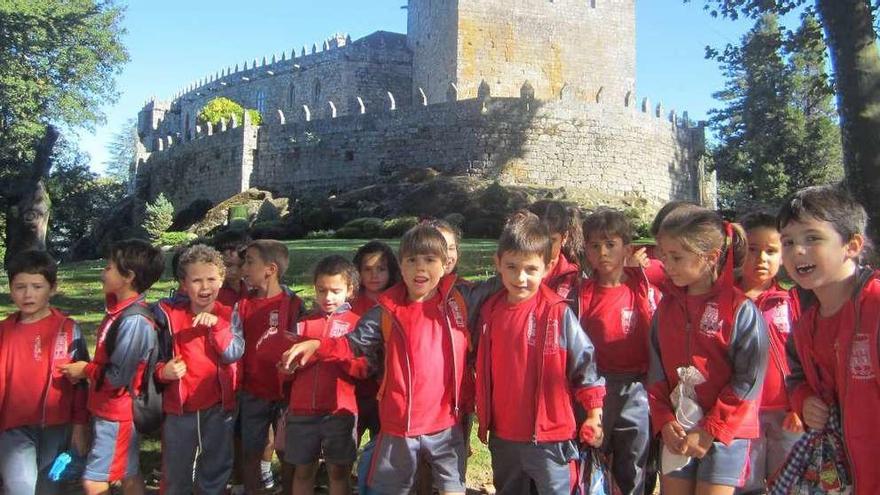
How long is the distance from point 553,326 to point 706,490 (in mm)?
1019

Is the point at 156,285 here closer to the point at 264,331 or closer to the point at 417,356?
the point at 264,331

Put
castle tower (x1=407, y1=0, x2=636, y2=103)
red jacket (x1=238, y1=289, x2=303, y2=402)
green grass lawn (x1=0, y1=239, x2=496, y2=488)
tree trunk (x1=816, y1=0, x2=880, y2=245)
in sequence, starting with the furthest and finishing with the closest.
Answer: castle tower (x1=407, y1=0, x2=636, y2=103) → green grass lawn (x1=0, y1=239, x2=496, y2=488) → tree trunk (x1=816, y1=0, x2=880, y2=245) → red jacket (x1=238, y1=289, x2=303, y2=402)

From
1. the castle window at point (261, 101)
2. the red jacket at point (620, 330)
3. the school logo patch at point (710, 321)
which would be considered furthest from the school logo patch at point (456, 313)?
the castle window at point (261, 101)

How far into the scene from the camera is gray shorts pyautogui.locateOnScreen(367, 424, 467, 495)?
12.1ft

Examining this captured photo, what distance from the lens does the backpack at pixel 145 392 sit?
13.9 ft

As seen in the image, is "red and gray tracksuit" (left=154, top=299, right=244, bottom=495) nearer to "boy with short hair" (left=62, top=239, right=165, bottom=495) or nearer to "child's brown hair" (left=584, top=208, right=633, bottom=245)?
"boy with short hair" (left=62, top=239, right=165, bottom=495)

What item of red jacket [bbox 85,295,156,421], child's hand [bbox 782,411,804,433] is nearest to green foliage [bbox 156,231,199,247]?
red jacket [bbox 85,295,156,421]

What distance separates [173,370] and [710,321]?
295 centimetres

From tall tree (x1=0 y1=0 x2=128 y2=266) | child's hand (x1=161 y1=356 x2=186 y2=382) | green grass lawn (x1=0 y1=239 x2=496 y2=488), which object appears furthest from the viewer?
tall tree (x1=0 y1=0 x2=128 y2=266)

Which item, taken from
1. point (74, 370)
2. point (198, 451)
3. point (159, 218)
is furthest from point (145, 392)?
point (159, 218)

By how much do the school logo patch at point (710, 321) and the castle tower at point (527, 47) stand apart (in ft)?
90.5

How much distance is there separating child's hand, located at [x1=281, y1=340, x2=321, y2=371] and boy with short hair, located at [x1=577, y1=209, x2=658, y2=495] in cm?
150

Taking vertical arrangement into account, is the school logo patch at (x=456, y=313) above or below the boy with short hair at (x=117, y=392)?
above

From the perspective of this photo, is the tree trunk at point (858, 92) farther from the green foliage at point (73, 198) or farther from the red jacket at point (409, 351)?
the green foliage at point (73, 198)
